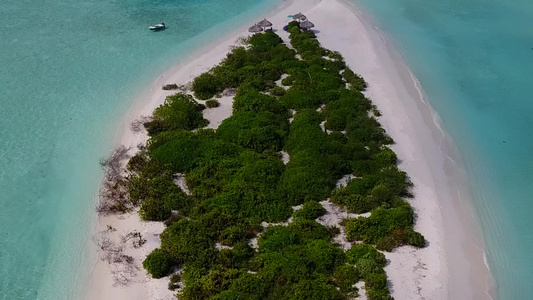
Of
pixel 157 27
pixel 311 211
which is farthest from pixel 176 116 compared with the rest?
pixel 157 27

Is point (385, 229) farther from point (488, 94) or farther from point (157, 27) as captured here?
point (157, 27)

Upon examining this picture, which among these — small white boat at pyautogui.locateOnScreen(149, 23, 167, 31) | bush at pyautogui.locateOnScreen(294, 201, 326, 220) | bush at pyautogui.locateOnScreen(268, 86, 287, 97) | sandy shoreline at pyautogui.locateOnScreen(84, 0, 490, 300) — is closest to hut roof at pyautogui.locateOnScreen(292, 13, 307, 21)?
sandy shoreline at pyautogui.locateOnScreen(84, 0, 490, 300)

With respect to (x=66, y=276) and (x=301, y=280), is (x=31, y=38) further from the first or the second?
(x=301, y=280)

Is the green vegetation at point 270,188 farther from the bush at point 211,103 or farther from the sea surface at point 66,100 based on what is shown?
the sea surface at point 66,100

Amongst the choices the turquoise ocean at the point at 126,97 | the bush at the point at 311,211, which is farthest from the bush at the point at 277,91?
the bush at the point at 311,211

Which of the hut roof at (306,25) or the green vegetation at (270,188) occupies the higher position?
the hut roof at (306,25)

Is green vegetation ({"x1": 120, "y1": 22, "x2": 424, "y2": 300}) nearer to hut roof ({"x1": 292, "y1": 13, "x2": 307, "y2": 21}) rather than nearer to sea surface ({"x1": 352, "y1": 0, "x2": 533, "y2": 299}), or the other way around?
sea surface ({"x1": 352, "y1": 0, "x2": 533, "y2": 299})

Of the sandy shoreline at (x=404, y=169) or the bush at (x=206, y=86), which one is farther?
the bush at (x=206, y=86)
